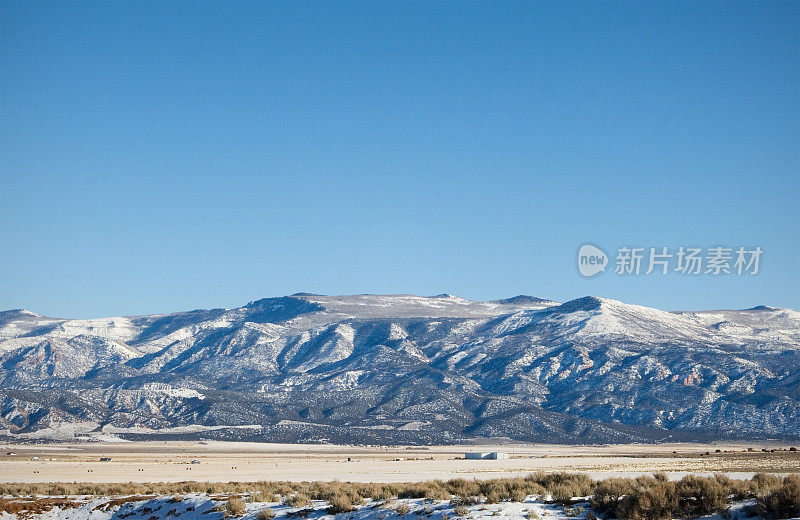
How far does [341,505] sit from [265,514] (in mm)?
3442

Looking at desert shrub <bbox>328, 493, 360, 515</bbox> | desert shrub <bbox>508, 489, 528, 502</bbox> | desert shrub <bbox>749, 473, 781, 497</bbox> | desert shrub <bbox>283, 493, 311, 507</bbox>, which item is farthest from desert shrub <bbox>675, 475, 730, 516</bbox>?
desert shrub <bbox>283, 493, 311, 507</bbox>

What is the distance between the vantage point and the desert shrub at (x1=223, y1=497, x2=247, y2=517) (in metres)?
37.6

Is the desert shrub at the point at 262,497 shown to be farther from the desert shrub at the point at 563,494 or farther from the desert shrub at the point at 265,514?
the desert shrub at the point at 563,494

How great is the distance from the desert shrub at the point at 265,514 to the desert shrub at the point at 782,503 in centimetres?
1915

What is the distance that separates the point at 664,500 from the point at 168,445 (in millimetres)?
165348

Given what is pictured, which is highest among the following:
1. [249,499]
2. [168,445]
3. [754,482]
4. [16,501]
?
[754,482]

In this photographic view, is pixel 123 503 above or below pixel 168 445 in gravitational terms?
above

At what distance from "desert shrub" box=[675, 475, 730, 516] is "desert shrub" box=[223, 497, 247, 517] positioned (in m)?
18.5

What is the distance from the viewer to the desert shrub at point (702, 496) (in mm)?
27906

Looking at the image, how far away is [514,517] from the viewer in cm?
2998

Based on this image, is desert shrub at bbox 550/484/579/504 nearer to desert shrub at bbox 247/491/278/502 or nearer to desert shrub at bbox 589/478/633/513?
desert shrub at bbox 589/478/633/513

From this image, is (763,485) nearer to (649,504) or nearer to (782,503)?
(782,503)

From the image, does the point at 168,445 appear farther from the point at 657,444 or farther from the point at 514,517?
the point at 514,517

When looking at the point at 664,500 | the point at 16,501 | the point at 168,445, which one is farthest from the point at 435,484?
the point at 168,445
